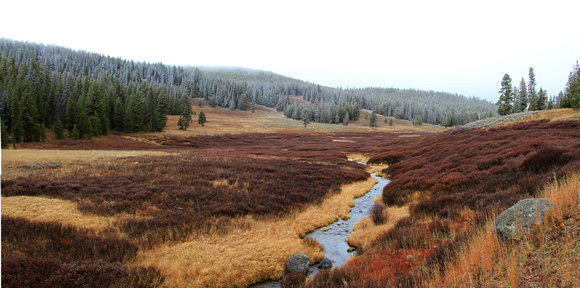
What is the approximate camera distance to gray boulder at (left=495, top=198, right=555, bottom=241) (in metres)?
8.07

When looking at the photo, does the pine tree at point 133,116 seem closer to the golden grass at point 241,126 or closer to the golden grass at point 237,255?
the golden grass at point 241,126

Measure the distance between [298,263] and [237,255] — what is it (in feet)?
8.81

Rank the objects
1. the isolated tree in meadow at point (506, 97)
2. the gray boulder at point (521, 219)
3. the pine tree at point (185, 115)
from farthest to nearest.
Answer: the pine tree at point (185, 115) < the isolated tree in meadow at point (506, 97) < the gray boulder at point (521, 219)

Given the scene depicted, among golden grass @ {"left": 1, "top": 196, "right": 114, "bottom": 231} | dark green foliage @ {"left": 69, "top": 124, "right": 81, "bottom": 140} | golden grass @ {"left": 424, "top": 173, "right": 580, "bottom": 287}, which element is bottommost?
dark green foliage @ {"left": 69, "top": 124, "right": 81, "bottom": 140}

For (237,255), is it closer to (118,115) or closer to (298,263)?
(298,263)

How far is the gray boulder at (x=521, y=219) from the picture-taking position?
26.5ft

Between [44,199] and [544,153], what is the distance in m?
28.7

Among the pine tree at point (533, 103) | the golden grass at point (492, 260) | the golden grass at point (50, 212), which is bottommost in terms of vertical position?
the golden grass at point (50, 212)

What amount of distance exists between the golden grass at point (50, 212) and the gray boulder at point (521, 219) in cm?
1585

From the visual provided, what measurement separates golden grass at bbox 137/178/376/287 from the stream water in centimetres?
50

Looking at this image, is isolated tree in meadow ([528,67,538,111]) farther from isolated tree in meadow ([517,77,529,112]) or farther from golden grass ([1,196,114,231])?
golden grass ([1,196,114,231])

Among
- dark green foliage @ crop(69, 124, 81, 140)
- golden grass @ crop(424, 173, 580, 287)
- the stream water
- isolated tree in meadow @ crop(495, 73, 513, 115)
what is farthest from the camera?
isolated tree in meadow @ crop(495, 73, 513, 115)

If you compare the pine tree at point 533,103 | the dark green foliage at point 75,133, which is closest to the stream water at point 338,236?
the dark green foliage at point 75,133

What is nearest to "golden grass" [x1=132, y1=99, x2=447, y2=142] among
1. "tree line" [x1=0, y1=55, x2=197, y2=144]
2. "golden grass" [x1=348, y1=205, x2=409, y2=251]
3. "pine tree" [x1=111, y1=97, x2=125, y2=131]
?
"tree line" [x1=0, y1=55, x2=197, y2=144]
